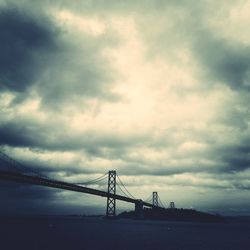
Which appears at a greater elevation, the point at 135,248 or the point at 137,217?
the point at 137,217

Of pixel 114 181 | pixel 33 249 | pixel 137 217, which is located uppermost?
pixel 114 181

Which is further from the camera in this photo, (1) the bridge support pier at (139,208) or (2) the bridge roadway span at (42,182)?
(1) the bridge support pier at (139,208)

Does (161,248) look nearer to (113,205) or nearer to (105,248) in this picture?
(105,248)

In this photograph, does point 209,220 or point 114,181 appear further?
point 209,220

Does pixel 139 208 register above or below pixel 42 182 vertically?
below

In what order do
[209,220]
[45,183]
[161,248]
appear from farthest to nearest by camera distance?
1. [209,220]
2. [45,183]
3. [161,248]

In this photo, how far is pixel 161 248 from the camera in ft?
144

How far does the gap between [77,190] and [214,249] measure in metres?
43.8

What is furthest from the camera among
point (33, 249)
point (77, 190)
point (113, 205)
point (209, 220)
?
point (209, 220)

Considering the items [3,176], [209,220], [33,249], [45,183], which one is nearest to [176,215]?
[209,220]

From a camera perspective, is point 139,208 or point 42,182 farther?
point 139,208

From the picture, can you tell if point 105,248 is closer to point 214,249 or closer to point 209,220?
point 214,249

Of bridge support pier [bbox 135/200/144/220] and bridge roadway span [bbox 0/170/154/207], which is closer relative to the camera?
bridge roadway span [bbox 0/170/154/207]

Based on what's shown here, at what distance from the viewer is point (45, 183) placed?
70312 millimetres
